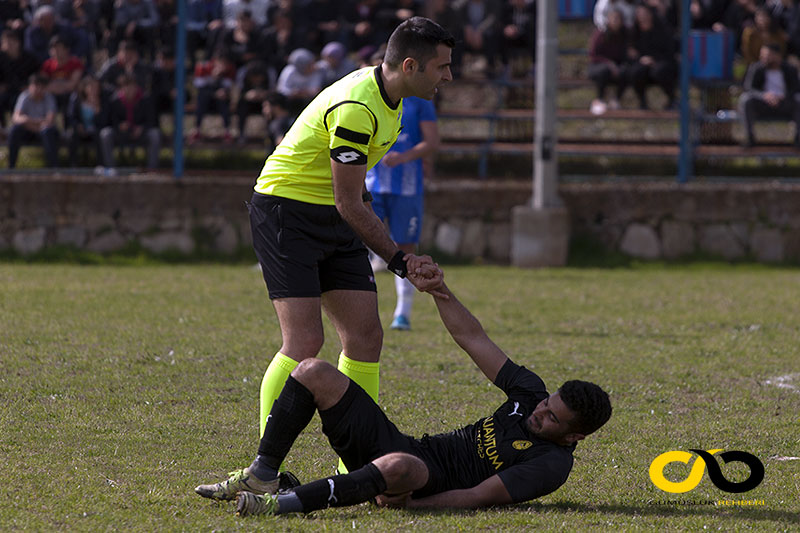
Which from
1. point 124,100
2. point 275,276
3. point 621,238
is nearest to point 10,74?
point 124,100

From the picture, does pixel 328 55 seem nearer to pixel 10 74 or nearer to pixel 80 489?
pixel 10 74

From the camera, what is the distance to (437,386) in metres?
7.45

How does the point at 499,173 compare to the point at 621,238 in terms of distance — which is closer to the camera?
the point at 621,238

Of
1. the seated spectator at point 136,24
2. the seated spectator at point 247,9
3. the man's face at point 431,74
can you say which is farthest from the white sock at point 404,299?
the seated spectator at point 247,9

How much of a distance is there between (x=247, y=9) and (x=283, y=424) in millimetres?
13500

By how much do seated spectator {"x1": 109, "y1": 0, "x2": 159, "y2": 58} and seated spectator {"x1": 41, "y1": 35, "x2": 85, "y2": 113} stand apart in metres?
0.74

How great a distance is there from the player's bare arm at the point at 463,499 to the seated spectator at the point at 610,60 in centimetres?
1239

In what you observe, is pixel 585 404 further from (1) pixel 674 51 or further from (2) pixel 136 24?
(2) pixel 136 24

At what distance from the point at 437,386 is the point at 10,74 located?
1026 cm

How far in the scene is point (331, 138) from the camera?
4.91 m

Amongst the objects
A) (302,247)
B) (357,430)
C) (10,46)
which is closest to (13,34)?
(10,46)

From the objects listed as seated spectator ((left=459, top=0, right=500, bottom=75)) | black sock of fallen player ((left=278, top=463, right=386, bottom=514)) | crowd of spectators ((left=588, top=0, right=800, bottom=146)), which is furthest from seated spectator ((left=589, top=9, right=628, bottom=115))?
black sock of fallen player ((left=278, top=463, right=386, bottom=514))

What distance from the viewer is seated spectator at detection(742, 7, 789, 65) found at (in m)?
16.3

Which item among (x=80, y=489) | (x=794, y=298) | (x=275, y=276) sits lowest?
(x=794, y=298)
